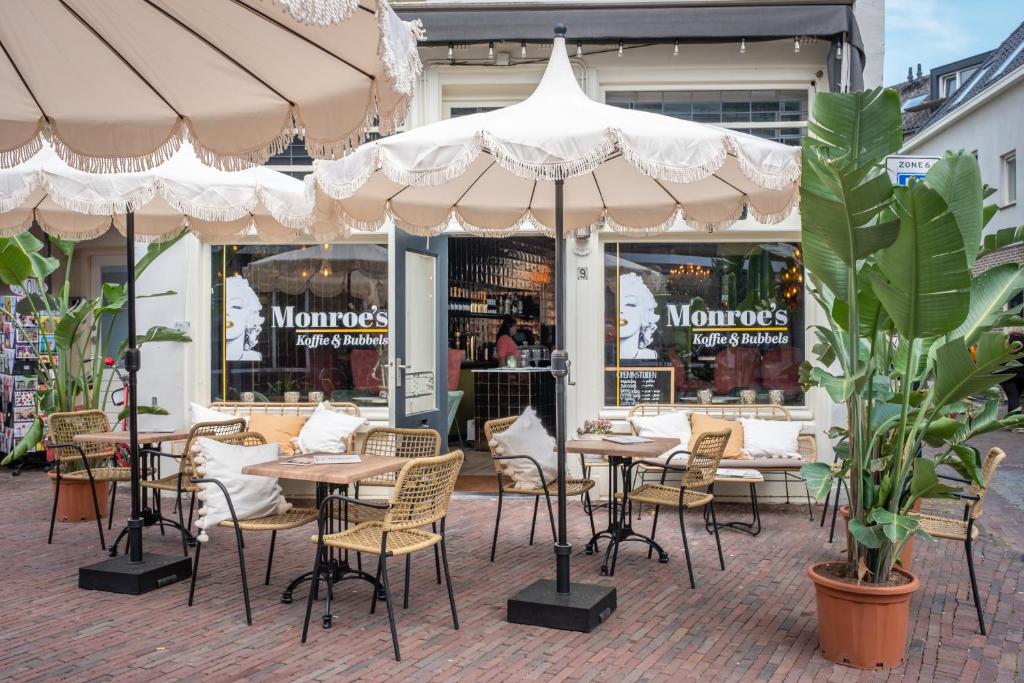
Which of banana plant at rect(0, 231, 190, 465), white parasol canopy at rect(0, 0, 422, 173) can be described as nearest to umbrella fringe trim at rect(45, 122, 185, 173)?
white parasol canopy at rect(0, 0, 422, 173)

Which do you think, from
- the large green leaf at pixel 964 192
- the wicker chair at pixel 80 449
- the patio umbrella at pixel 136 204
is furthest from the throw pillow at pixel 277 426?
the large green leaf at pixel 964 192

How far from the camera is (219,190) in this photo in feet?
21.4

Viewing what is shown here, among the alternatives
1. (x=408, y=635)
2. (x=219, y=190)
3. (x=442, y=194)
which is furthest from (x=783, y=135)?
(x=408, y=635)

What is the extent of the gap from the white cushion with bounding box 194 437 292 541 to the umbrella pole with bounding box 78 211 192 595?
62 centimetres

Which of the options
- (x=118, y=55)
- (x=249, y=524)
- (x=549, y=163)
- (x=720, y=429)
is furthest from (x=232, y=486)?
(x=720, y=429)

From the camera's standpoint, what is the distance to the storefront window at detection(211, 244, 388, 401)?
9.48m

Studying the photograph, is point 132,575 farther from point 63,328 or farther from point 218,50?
point 218,50

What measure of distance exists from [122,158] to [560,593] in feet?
11.1

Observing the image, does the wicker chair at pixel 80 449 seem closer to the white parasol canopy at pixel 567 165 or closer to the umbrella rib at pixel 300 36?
the white parasol canopy at pixel 567 165

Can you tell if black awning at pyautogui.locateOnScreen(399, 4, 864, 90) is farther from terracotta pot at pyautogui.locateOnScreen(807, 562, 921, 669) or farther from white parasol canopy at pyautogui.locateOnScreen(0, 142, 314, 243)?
terracotta pot at pyautogui.locateOnScreen(807, 562, 921, 669)

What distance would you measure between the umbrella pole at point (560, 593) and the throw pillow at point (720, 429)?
11.4 feet

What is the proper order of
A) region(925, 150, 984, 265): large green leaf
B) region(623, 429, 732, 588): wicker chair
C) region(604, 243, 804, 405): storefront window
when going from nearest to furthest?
region(925, 150, 984, 265): large green leaf < region(623, 429, 732, 588): wicker chair < region(604, 243, 804, 405): storefront window

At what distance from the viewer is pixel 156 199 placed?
7.29 metres

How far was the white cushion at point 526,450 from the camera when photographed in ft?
22.2
